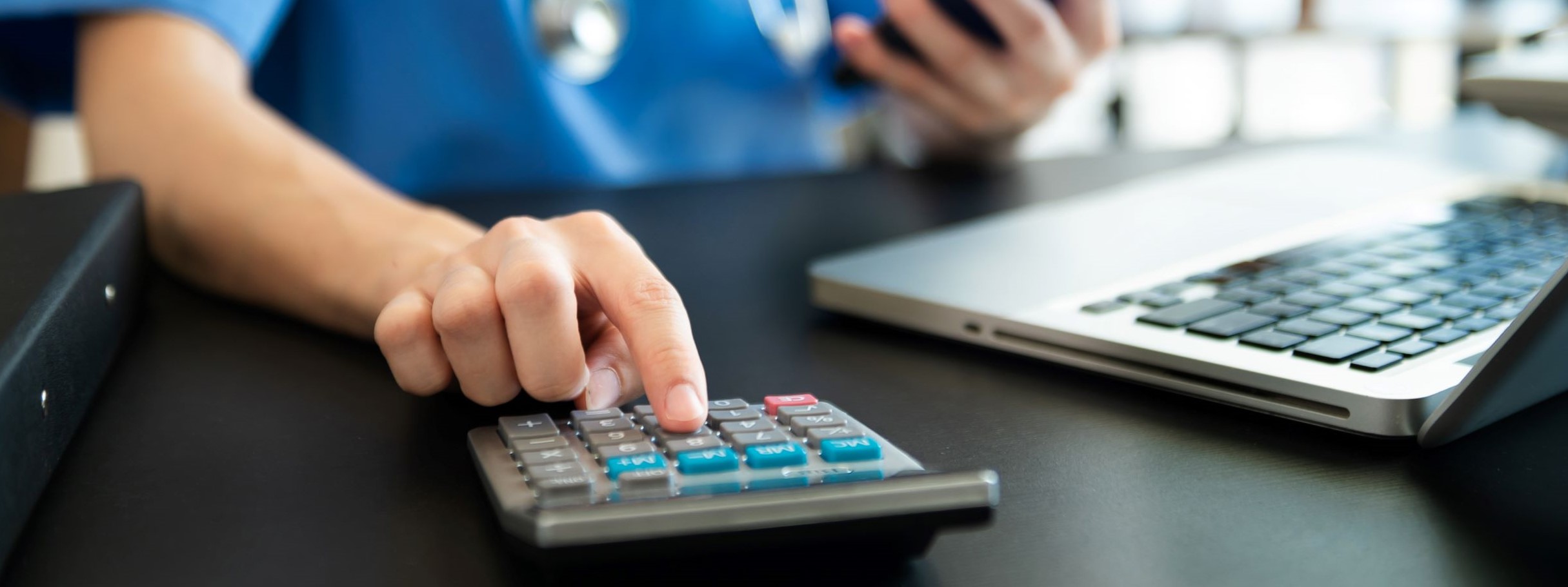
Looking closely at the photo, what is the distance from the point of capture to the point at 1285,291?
16.1 inches

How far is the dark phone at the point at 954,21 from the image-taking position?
0.78 m

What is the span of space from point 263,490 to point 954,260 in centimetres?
29

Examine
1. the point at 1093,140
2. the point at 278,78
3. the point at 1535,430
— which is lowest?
the point at 1093,140

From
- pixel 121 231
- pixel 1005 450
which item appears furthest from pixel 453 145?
pixel 1005 450

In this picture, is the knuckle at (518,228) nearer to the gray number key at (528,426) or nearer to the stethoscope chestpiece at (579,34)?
the gray number key at (528,426)

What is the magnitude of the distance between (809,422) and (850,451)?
0.03 meters

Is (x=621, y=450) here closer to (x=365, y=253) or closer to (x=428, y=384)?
(x=428, y=384)

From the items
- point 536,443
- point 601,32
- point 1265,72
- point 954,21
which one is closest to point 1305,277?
point 536,443

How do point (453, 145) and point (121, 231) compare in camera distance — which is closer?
point (121, 231)

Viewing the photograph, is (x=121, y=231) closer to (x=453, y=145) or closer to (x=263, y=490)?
(x=263, y=490)

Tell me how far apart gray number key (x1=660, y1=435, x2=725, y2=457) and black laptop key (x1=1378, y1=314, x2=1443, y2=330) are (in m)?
0.22

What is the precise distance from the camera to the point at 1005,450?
329 millimetres

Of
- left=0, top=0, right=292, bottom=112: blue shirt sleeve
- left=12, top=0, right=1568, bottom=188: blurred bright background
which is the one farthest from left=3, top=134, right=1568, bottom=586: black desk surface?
left=12, top=0, right=1568, bottom=188: blurred bright background

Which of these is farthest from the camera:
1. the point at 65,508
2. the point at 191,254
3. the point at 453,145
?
the point at 453,145
